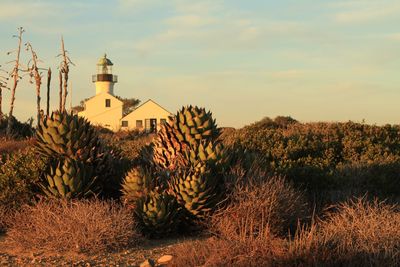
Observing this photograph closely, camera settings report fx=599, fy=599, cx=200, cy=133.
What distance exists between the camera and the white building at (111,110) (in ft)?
244

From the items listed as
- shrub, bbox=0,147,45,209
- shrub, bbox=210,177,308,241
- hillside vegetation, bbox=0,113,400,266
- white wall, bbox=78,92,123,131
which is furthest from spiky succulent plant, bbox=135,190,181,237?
white wall, bbox=78,92,123,131

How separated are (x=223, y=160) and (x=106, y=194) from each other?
7.56ft

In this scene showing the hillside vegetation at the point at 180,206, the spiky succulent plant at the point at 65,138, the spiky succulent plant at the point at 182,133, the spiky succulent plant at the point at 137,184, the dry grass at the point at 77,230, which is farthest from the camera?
the spiky succulent plant at the point at 182,133

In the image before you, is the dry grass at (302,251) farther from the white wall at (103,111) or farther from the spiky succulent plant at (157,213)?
the white wall at (103,111)

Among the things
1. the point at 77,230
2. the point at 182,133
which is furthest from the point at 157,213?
the point at 182,133

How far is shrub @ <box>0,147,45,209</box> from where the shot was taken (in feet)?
34.8

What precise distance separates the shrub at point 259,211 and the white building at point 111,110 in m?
61.8

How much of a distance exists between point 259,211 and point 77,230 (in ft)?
9.21

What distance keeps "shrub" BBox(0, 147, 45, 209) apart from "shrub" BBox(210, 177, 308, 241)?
335 cm

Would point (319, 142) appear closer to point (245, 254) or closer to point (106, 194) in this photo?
point (106, 194)

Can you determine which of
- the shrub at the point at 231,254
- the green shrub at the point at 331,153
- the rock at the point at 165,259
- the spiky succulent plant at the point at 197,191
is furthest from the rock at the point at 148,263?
the green shrub at the point at 331,153

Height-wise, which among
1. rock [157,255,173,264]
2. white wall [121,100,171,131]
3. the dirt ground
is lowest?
the dirt ground

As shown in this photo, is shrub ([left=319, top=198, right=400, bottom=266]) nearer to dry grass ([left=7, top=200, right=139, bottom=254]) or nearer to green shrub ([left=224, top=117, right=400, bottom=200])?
dry grass ([left=7, top=200, right=139, bottom=254])

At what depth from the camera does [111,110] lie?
77938 mm
